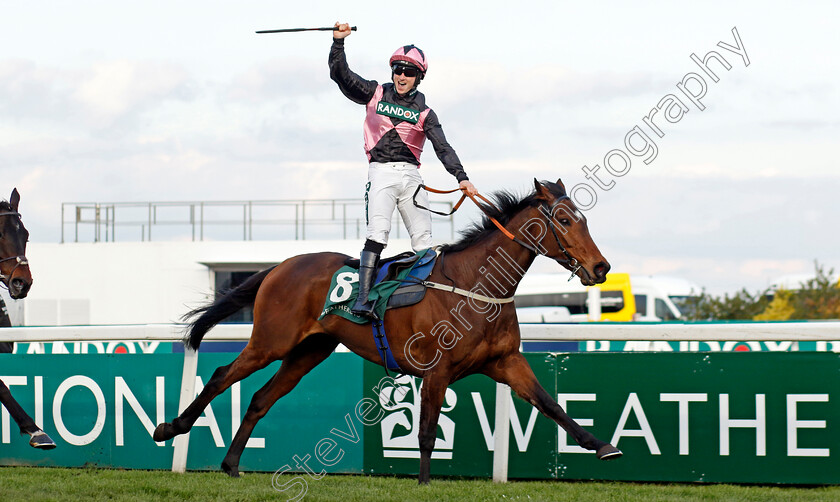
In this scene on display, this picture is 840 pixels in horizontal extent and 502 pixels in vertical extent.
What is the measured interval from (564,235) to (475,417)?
1563 mm

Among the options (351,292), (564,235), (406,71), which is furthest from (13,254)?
(564,235)

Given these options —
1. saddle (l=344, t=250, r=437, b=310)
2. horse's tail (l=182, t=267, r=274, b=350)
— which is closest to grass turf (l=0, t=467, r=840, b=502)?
horse's tail (l=182, t=267, r=274, b=350)

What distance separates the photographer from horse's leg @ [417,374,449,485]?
206 inches

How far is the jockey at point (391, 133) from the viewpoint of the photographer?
5.68 metres

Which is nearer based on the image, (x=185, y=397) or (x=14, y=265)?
(x=14, y=265)

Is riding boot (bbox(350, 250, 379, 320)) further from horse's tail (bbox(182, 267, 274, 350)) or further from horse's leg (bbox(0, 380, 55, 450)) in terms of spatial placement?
horse's leg (bbox(0, 380, 55, 450))

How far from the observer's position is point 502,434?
5996mm

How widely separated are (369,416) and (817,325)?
2.93m

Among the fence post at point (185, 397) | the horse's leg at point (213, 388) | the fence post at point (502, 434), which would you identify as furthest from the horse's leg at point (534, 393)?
the fence post at point (185, 397)

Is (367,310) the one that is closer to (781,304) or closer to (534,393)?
(534,393)

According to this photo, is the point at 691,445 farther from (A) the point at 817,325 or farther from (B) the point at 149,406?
(B) the point at 149,406

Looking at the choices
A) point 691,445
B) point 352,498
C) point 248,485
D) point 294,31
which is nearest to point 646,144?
point 691,445

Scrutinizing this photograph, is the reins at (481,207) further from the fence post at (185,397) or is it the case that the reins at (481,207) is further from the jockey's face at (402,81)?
the fence post at (185,397)

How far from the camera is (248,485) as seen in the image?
5.49 m
